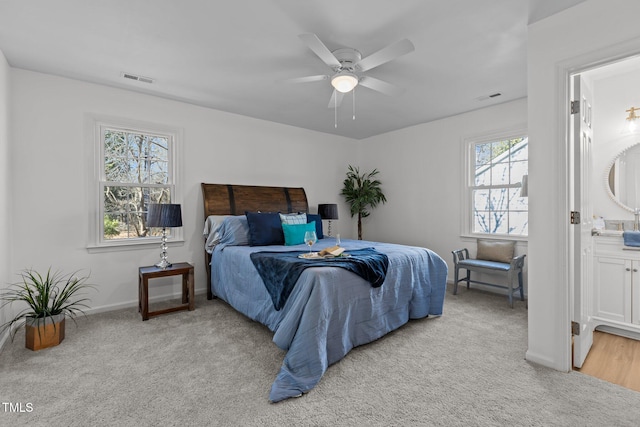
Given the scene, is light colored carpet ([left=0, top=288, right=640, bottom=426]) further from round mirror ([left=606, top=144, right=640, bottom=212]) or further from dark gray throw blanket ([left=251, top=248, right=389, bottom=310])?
round mirror ([left=606, top=144, right=640, bottom=212])

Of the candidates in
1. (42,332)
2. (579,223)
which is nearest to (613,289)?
(579,223)

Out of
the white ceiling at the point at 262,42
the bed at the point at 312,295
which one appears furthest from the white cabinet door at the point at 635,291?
the white ceiling at the point at 262,42

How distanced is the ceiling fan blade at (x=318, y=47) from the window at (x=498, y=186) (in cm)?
302

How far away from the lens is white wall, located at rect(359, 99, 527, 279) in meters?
4.45

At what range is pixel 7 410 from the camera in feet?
5.86

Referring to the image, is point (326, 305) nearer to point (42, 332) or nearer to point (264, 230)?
point (264, 230)

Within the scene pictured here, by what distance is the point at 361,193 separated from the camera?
572 cm

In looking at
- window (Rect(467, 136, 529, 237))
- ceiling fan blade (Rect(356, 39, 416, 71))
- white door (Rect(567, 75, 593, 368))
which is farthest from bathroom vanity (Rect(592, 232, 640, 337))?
ceiling fan blade (Rect(356, 39, 416, 71))

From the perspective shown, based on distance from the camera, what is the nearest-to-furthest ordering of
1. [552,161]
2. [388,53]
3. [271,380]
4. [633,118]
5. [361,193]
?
[271,380] < [552,161] < [388,53] < [633,118] < [361,193]

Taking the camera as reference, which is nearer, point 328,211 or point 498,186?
point 498,186

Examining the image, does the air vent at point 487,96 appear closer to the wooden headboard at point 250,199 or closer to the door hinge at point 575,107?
the door hinge at point 575,107

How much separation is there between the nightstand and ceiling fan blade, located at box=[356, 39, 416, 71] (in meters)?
2.79

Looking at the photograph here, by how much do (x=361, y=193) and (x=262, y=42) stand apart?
11.5 feet

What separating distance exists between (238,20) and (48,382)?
9.47 feet
